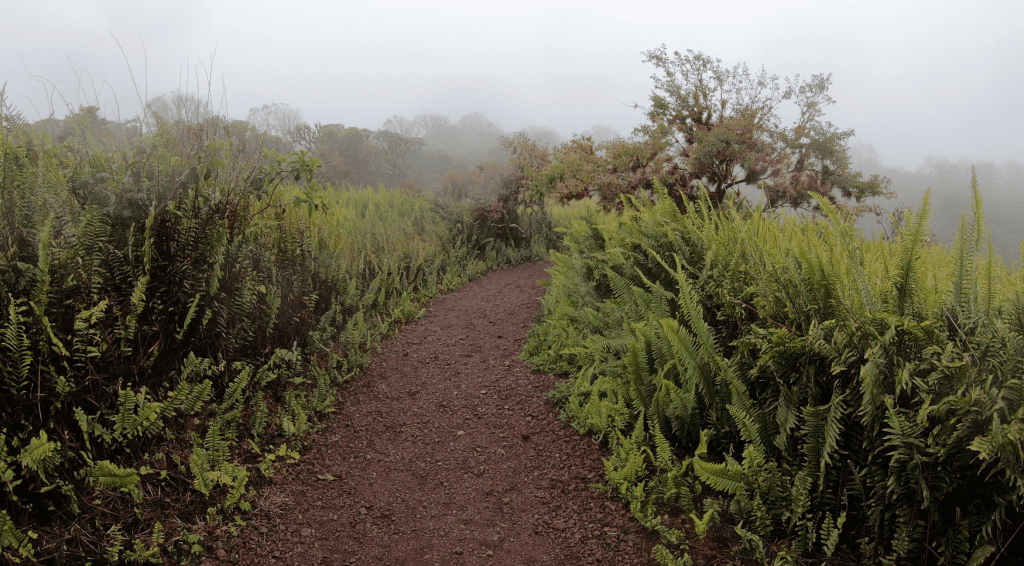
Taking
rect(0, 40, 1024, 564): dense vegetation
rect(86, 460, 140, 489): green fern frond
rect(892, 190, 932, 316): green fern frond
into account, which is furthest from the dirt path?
rect(892, 190, 932, 316): green fern frond

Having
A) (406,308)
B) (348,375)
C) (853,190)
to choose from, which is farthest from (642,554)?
(853,190)

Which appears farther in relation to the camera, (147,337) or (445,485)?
(445,485)

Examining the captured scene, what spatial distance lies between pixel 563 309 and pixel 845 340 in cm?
337

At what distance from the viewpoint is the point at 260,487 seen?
324 centimetres

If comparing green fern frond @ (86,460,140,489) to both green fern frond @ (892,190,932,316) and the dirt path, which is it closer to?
the dirt path

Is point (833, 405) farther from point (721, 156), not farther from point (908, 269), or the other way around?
point (721, 156)

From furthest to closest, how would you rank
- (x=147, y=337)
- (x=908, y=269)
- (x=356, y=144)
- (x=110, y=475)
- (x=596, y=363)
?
(x=356, y=144) → (x=596, y=363) → (x=147, y=337) → (x=110, y=475) → (x=908, y=269)

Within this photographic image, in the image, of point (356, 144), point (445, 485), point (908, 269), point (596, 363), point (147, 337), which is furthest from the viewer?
point (356, 144)

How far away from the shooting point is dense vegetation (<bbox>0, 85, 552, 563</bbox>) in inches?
101

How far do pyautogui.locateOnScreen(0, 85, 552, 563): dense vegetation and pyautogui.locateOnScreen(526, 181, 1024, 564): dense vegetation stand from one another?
2.39m

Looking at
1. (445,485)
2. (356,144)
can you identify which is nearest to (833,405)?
(445,485)

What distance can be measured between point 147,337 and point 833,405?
385cm

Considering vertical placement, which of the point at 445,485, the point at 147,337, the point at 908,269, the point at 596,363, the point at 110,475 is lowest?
the point at 445,485

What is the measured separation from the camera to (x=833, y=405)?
7.30 feet
